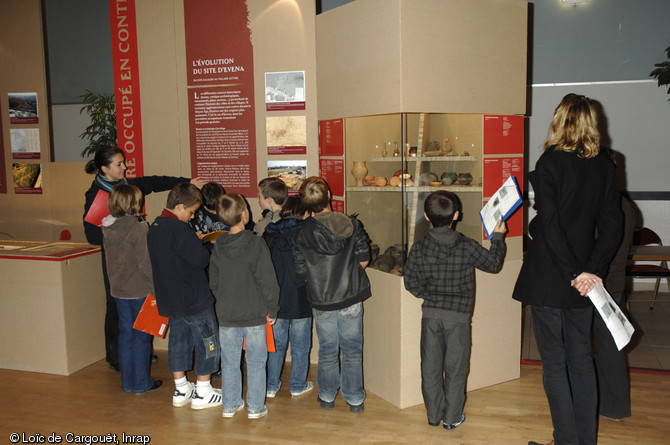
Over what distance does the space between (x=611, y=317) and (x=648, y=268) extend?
145 inches

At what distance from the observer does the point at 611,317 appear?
251cm

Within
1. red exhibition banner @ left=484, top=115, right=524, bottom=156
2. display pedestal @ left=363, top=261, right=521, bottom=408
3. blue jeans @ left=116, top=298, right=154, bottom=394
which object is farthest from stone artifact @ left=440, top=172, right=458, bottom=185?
blue jeans @ left=116, top=298, right=154, bottom=394

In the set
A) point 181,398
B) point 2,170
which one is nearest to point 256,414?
point 181,398

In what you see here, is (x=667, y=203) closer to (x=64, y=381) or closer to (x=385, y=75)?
(x=385, y=75)

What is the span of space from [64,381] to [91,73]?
5.50m

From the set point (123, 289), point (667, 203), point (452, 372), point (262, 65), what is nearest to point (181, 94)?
point (262, 65)

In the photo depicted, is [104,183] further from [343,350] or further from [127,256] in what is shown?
[343,350]

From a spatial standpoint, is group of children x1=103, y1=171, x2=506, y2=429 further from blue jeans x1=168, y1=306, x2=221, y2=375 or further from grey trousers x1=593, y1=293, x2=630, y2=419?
grey trousers x1=593, y1=293, x2=630, y2=419

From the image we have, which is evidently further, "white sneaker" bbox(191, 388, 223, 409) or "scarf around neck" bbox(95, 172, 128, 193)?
"scarf around neck" bbox(95, 172, 128, 193)

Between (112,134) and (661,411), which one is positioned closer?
(661,411)

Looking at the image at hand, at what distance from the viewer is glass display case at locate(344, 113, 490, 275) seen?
3461mm

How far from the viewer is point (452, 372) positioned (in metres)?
3.19

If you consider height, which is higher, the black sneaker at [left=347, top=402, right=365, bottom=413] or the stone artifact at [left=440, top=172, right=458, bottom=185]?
the stone artifact at [left=440, top=172, right=458, bottom=185]

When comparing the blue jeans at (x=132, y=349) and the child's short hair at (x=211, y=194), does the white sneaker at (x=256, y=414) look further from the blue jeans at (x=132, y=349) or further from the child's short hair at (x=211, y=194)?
the child's short hair at (x=211, y=194)
